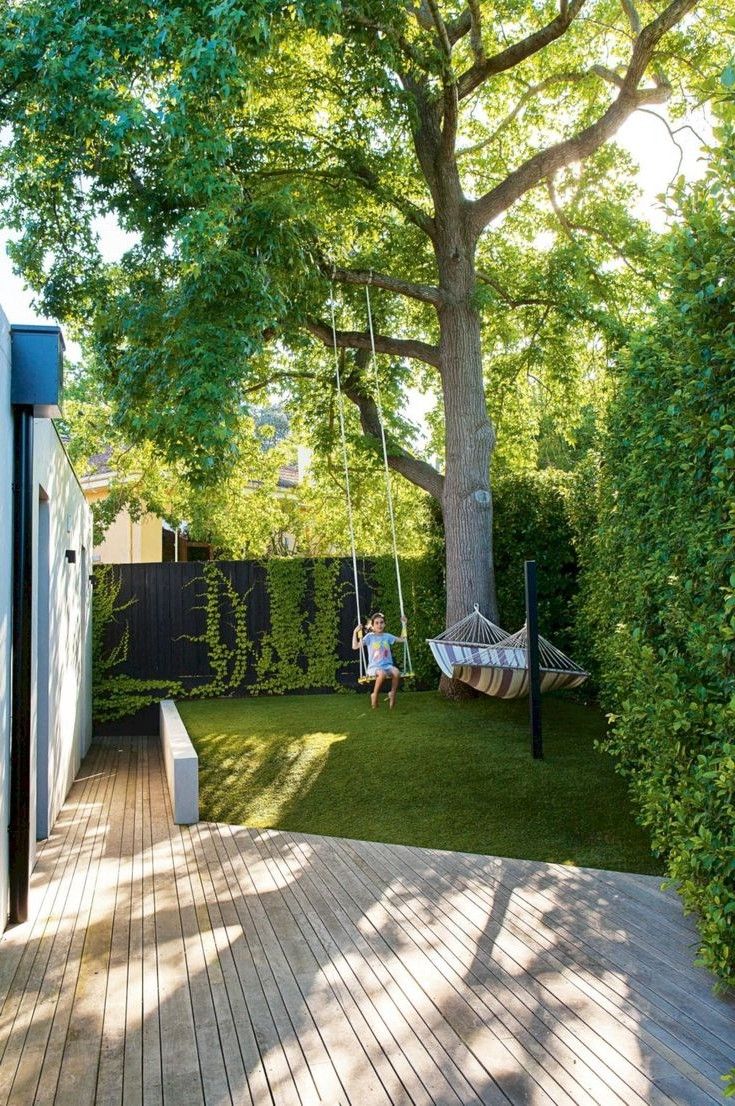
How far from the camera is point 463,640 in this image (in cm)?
859

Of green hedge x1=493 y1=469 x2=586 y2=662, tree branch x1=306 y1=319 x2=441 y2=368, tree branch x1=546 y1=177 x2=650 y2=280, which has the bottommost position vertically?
green hedge x1=493 y1=469 x2=586 y2=662

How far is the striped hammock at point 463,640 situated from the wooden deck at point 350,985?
2764 mm

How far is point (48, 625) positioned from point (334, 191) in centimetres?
612

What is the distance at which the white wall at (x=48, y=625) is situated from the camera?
157 inches

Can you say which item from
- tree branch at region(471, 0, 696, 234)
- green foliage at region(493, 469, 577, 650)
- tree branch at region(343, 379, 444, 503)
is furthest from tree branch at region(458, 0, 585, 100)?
green foliage at region(493, 469, 577, 650)

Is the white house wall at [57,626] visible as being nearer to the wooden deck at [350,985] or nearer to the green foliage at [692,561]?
the wooden deck at [350,985]

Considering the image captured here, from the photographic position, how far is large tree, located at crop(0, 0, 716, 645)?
7156mm

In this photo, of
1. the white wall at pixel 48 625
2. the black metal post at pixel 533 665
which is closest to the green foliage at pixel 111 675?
the white wall at pixel 48 625

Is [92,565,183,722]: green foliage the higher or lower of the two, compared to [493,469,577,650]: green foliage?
lower

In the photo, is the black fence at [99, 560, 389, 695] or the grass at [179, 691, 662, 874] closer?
the grass at [179, 691, 662, 874]

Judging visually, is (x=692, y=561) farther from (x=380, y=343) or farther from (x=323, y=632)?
(x=323, y=632)

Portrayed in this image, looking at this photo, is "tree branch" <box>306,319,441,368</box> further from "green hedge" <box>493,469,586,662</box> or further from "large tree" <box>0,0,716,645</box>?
"green hedge" <box>493,469,586,662</box>

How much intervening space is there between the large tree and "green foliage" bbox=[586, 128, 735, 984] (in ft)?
13.8

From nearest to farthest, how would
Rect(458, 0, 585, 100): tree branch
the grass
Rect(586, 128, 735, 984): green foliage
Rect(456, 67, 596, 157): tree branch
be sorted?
1. Rect(586, 128, 735, 984): green foliage
2. the grass
3. Rect(458, 0, 585, 100): tree branch
4. Rect(456, 67, 596, 157): tree branch
